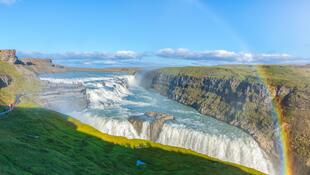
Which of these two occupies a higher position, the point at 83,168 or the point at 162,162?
the point at 83,168

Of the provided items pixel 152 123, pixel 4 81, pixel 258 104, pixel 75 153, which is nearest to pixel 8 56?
pixel 4 81

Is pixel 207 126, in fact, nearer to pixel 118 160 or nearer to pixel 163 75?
pixel 118 160

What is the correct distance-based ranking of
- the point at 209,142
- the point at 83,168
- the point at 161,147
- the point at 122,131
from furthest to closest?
the point at 122,131
the point at 209,142
the point at 161,147
the point at 83,168

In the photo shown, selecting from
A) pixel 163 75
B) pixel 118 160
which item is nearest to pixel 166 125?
pixel 118 160

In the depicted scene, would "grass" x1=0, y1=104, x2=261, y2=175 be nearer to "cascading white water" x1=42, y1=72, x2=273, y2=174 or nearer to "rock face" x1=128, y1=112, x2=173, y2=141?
"cascading white water" x1=42, y1=72, x2=273, y2=174

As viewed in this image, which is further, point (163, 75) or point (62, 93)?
point (163, 75)

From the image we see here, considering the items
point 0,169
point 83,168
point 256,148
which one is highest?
point 0,169

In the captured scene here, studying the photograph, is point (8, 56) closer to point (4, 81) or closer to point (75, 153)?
point (4, 81)
